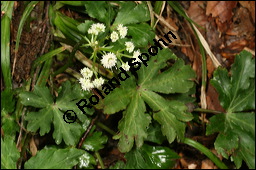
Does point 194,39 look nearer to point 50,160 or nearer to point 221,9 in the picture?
point 221,9

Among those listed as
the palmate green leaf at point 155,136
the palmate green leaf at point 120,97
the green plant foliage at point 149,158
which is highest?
the palmate green leaf at point 120,97

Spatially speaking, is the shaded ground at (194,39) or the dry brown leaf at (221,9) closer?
the shaded ground at (194,39)

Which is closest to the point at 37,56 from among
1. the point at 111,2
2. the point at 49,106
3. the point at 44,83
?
the point at 44,83

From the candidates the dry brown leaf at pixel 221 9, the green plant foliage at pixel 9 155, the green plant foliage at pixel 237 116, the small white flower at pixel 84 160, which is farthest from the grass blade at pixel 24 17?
the dry brown leaf at pixel 221 9

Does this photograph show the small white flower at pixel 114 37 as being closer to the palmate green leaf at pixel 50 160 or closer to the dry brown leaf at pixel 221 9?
the palmate green leaf at pixel 50 160

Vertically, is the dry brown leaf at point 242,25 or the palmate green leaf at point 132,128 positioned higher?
the dry brown leaf at point 242,25

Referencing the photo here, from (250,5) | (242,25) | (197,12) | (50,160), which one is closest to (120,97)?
(50,160)
